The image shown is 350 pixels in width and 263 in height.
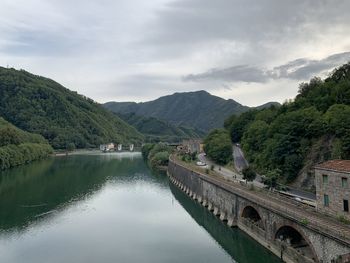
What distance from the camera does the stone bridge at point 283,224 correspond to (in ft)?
77.5

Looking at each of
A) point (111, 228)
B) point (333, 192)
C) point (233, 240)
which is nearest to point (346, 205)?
point (333, 192)

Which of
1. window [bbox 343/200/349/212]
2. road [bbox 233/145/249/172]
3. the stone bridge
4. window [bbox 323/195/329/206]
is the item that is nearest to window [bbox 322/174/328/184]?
window [bbox 323/195/329/206]

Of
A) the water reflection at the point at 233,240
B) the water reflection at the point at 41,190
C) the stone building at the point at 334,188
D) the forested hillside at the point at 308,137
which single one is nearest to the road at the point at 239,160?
the forested hillside at the point at 308,137

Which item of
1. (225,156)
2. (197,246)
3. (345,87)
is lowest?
(197,246)

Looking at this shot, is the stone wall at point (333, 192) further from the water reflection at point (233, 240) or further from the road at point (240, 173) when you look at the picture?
the road at point (240, 173)

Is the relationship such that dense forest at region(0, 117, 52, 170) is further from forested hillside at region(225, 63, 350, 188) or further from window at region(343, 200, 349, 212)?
window at region(343, 200, 349, 212)

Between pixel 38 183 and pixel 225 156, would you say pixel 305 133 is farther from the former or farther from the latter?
pixel 38 183

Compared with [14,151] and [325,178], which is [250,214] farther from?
[14,151]

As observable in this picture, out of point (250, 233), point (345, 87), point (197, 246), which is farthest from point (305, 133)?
point (197, 246)

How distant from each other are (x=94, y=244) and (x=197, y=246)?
11.0m

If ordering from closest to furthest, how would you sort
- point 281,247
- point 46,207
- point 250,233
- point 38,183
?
point 281,247, point 250,233, point 46,207, point 38,183

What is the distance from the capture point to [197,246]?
37.6m

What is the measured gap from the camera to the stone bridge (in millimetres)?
23609

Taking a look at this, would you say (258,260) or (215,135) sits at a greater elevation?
(215,135)
